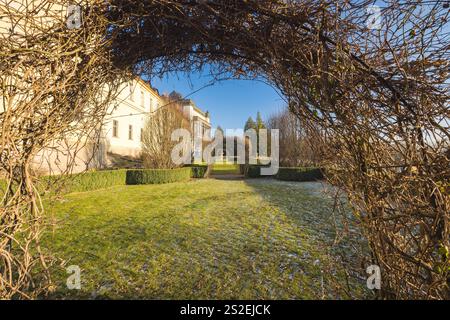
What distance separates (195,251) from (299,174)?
12.1 m

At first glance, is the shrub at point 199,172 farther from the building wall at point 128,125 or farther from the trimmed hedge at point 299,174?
the trimmed hedge at point 299,174

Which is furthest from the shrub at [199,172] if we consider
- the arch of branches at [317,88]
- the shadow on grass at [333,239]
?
the arch of branches at [317,88]

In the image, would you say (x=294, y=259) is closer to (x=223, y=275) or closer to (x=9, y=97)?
(x=223, y=275)

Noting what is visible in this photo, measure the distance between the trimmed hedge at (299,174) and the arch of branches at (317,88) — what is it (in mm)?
13599

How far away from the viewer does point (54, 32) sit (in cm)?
134

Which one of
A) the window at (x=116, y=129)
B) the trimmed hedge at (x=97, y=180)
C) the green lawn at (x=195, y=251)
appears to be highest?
the window at (x=116, y=129)

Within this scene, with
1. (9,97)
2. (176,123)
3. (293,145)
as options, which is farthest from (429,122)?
(293,145)

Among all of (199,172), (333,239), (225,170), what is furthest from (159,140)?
(333,239)

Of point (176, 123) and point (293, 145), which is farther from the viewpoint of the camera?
point (293, 145)

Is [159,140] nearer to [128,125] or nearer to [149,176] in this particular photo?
[149,176]

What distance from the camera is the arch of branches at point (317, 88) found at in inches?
48.4

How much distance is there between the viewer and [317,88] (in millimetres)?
1427
